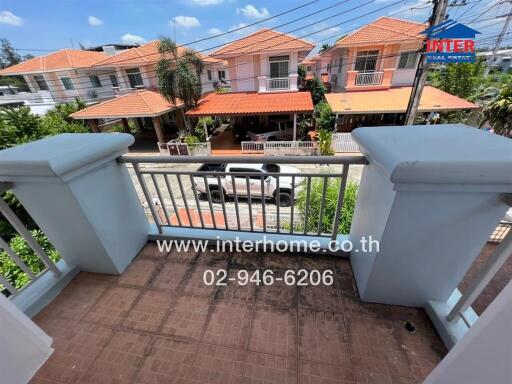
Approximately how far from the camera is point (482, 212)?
1.03 metres

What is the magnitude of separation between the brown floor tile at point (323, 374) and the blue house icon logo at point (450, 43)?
7.46m

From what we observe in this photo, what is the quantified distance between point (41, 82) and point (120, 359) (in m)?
23.1

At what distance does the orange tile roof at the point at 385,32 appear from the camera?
9.20 m

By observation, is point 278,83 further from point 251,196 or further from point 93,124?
point 93,124

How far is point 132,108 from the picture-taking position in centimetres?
1101

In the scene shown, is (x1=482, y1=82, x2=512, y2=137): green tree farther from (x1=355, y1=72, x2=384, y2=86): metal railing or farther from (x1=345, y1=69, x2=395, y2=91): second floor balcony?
(x1=355, y1=72, x2=384, y2=86): metal railing

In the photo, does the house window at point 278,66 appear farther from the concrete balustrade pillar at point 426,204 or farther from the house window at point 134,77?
the concrete balustrade pillar at point 426,204

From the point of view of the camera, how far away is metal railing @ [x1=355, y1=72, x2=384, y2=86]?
34.1ft

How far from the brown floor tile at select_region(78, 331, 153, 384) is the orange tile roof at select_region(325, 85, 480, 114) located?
10071 mm

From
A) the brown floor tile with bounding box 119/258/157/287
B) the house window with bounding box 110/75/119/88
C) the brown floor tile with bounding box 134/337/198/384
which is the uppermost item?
the house window with bounding box 110/75/119/88

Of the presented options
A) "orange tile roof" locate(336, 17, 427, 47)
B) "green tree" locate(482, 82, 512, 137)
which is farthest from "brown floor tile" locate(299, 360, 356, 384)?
"orange tile roof" locate(336, 17, 427, 47)

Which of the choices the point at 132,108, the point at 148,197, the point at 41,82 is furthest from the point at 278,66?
the point at 41,82

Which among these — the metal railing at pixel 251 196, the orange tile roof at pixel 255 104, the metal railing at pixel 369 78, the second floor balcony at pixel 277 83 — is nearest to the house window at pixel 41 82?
the orange tile roof at pixel 255 104

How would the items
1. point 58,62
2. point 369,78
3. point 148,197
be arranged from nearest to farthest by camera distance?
point 148,197
point 369,78
point 58,62
